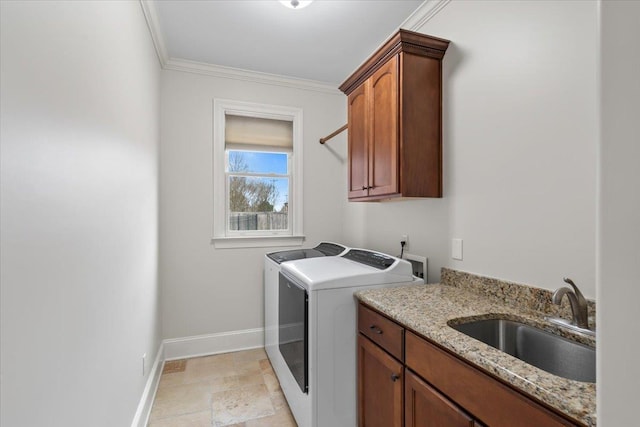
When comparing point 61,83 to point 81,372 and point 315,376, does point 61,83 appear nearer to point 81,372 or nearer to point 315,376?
point 81,372

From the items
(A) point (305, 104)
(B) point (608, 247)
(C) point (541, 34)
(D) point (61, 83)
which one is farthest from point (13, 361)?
(A) point (305, 104)

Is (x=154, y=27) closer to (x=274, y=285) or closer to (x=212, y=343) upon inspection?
(x=274, y=285)

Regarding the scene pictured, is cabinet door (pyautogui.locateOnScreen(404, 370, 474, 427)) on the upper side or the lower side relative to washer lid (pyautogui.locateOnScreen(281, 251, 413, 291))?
lower

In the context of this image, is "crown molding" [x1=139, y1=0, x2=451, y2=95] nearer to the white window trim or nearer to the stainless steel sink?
the white window trim

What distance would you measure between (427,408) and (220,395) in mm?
1694

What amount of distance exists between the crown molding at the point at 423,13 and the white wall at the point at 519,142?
4cm

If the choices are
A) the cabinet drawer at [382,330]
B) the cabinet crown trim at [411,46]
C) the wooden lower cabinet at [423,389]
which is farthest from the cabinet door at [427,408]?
the cabinet crown trim at [411,46]

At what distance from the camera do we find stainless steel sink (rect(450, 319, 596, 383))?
1.11 m

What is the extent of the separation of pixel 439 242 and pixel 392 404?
1014 millimetres

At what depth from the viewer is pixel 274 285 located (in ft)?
8.45

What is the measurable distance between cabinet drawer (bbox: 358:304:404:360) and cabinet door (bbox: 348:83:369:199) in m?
0.90

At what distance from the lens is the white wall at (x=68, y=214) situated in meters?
0.70

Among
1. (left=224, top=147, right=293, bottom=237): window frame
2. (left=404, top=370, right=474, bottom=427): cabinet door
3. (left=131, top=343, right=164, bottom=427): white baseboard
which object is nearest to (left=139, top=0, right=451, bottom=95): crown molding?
(left=224, top=147, right=293, bottom=237): window frame

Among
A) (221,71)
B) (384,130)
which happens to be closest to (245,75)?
(221,71)
